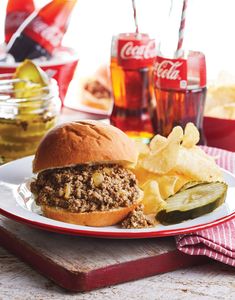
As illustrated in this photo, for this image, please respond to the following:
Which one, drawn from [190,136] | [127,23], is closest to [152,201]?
[190,136]

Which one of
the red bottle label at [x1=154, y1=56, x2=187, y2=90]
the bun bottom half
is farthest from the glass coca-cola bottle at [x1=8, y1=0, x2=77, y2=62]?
the bun bottom half

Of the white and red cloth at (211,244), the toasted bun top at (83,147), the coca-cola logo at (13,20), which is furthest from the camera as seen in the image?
the coca-cola logo at (13,20)

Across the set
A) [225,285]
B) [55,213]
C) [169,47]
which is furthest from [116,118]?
[225,285]

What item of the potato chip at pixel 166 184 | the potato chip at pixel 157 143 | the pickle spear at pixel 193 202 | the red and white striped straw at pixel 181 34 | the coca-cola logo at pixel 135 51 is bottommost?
the potato chip at pixel 166 184

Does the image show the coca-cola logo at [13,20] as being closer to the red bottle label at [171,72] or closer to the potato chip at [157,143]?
the red bottle label at [171,72]

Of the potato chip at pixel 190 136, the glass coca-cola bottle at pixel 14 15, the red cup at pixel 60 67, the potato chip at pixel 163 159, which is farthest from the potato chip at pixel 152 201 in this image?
the glass coca-cola bottle at pixel 14 15

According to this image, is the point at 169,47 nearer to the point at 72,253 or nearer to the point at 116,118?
the point at 116,118

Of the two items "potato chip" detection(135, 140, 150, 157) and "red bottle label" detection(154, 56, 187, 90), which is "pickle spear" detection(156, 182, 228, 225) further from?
"red bottle label" detection(154, 56, 187, 90)
